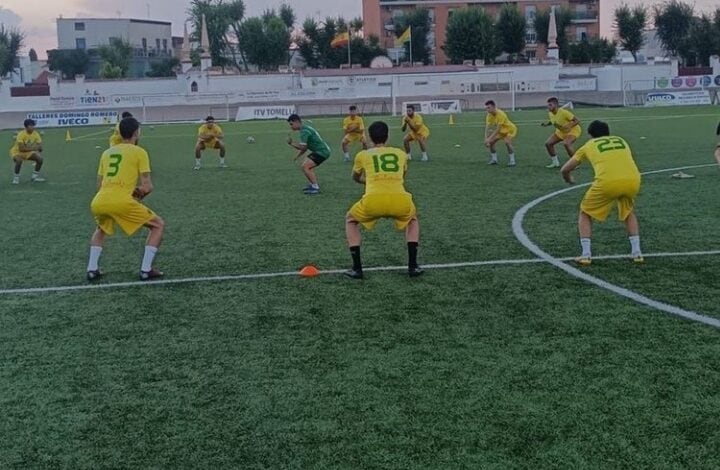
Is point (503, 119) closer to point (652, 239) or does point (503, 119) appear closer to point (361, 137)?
point (361, 137)

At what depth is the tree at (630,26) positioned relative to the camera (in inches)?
3393

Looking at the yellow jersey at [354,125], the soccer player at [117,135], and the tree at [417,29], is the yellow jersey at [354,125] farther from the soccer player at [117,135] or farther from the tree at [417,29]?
the tree at [417,29]

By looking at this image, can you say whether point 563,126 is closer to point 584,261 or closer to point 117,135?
point 117,135

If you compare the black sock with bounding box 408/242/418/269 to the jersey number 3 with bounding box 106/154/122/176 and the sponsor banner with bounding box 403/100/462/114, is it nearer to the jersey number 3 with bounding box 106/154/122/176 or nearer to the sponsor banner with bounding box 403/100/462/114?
the jersey number 3 with bounding box 106/154/122/176

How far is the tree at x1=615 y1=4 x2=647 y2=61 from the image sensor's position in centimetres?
8619

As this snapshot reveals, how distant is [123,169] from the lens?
8.72 m

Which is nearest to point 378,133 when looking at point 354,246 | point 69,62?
point 354,246

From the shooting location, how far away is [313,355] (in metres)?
6.14

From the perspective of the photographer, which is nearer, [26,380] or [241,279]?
[26,380]

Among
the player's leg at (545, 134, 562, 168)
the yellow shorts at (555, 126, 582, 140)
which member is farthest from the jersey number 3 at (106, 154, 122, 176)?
the yellow shorts at (555, 126, 582, 140)

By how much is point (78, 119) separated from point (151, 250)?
44558mm

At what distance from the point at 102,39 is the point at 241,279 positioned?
113064 mm

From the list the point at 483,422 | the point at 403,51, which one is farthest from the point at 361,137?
the point at 403,51

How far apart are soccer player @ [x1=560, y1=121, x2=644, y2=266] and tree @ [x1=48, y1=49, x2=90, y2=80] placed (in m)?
98.5
